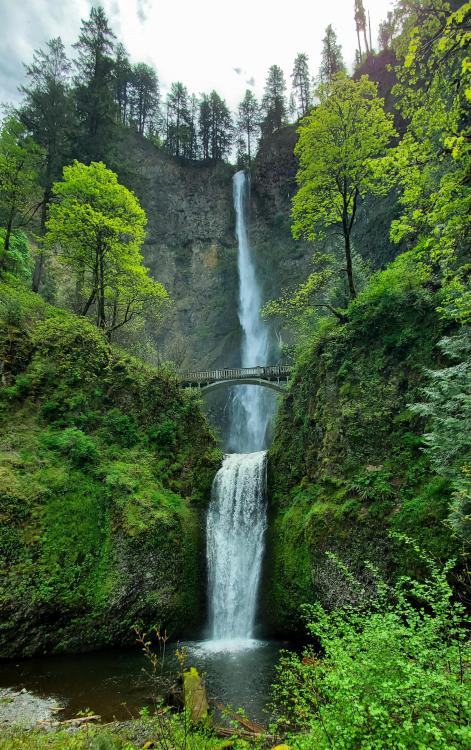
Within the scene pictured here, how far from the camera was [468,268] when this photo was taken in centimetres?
669

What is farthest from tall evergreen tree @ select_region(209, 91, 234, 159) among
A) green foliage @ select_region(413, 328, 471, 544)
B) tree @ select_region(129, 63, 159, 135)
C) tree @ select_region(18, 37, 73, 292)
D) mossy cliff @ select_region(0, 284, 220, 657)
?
green foliage @ select_region(413, 328, 471, 544)

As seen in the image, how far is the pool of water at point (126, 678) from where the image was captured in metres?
8.00

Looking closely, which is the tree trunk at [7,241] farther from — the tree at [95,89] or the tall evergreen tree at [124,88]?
the tall evergreen tree at [124,88]

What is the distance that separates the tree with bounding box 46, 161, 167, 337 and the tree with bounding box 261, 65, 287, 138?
116ft

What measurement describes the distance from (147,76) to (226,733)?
209 feet

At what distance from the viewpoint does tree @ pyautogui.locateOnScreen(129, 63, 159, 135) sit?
48.1 metres

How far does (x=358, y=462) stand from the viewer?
11062 mm

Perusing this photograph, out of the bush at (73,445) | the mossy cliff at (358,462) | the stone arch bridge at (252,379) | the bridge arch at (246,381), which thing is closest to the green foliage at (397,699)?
the mossy cliff at (358,462)

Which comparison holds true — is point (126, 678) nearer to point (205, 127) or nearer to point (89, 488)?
point (89, 488)

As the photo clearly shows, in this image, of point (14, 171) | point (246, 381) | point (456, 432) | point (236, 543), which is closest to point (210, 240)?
point (246, 381)

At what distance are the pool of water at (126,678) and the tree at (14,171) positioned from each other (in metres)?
18.5

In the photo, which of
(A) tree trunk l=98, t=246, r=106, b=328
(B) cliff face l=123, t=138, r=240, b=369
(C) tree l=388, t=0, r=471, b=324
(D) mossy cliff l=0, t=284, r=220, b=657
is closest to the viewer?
(C) tree l=388, t=0, r=471, b=324

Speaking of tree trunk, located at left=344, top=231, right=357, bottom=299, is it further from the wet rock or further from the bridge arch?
the wet rock

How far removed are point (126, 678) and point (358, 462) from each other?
8493 mm
